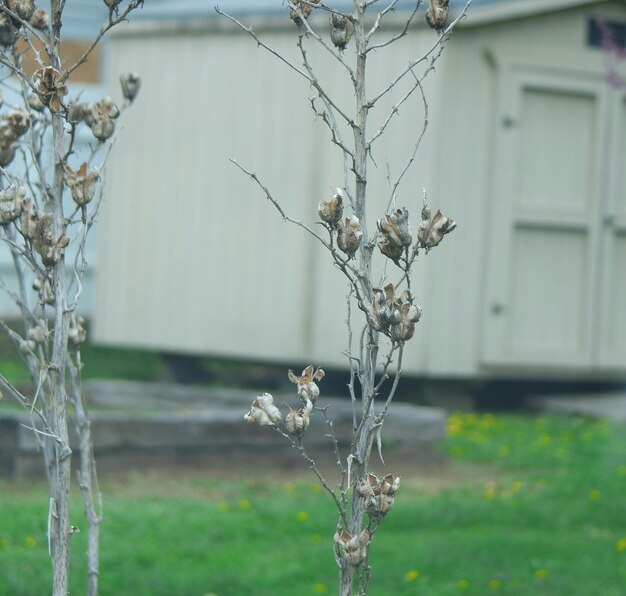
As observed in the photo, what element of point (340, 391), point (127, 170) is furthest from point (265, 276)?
point (127, 170)

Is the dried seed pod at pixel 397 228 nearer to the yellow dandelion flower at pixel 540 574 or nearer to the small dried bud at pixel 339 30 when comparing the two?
the small dried bud at pixel 339 30

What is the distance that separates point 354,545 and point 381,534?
311 cm

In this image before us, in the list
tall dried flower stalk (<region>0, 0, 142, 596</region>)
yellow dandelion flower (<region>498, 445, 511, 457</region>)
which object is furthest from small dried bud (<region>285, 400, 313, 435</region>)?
yellow dandelion flower (<region>498, 445, 511, 457</region>)

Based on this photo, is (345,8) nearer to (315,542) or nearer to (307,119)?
(307,119)

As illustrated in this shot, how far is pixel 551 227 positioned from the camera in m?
8.80

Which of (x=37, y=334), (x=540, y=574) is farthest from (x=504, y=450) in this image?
(x=37, y=334)

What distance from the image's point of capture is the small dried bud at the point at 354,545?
7.23 feet

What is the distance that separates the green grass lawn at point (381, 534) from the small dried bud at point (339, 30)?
2.32m

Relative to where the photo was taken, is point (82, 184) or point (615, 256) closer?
point (82, 184)

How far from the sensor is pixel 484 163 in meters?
8.62

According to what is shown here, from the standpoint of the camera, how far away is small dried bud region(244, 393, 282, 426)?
2.22m

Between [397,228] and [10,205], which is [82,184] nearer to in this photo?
[10,205]

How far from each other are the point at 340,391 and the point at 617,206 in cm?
242

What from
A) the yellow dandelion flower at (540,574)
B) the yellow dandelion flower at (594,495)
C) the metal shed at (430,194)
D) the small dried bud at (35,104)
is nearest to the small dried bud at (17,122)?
the small dried bud at (35,104)
